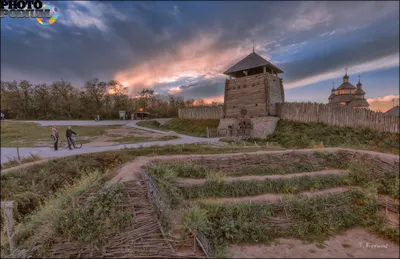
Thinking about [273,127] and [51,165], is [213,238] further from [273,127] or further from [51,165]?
[273,127]

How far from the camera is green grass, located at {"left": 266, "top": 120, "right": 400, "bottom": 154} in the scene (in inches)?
518

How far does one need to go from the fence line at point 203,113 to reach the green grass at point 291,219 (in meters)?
18.3

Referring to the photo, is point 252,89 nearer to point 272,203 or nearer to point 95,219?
point 272,203

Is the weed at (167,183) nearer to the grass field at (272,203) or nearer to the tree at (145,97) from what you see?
the grass field at (272,203)

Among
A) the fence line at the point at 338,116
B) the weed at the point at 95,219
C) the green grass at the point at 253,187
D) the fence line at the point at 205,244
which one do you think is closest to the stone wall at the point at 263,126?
the fence line at the point at 338,116

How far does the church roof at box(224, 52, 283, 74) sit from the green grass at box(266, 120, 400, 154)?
271 inches

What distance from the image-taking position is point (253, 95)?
20312mm

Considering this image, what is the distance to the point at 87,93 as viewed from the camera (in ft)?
142

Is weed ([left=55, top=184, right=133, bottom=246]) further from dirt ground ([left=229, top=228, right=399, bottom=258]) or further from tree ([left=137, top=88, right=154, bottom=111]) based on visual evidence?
tree ([left=137, top=88, right=154, bottom=111])

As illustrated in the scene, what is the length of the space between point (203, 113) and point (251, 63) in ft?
34.3

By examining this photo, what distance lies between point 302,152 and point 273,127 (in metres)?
9.32

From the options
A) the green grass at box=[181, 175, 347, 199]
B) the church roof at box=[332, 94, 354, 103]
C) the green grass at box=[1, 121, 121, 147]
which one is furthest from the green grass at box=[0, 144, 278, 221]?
the church roof at box=[332, 94, 354, 103]

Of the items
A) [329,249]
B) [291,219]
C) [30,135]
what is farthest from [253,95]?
[30,135]

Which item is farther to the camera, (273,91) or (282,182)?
(273,91)
